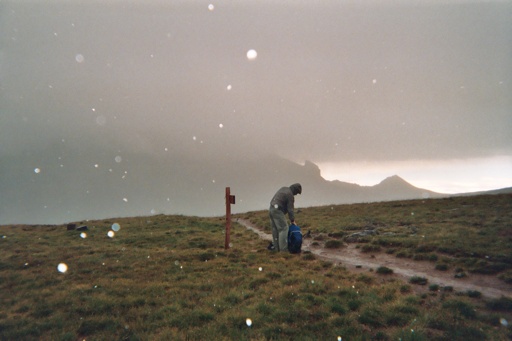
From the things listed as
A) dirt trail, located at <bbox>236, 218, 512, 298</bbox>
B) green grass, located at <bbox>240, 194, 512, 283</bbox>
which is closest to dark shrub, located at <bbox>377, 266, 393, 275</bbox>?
dirt trail, located at <bbox>236, 218, 512, 298</bbox>

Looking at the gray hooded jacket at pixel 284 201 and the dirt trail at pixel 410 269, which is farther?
the gray hooded jacket at pixel 284 201

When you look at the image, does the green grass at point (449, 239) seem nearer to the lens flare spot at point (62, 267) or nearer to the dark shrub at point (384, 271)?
the dark shrub at point (384, 271)

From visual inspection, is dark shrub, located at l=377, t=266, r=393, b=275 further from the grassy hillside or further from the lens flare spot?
the lens flare spot

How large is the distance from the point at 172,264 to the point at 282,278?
6203mm

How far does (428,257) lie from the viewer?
13.3m

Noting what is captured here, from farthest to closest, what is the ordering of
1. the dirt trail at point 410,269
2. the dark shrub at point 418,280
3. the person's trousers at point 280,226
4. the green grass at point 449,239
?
the person's trousers at point 280,226, the green grass at point 449,239, the dark shrub at point 418,280, the dirt trail at point 410,269

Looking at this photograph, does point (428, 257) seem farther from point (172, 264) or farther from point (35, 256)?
point (35, 256)

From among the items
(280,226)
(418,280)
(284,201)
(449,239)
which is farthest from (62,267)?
(449,239)

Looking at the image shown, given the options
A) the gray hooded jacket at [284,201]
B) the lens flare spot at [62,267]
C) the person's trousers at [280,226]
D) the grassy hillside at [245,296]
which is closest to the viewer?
the grassy hillside at [245,296]

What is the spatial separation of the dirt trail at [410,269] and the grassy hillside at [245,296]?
67 centimetres

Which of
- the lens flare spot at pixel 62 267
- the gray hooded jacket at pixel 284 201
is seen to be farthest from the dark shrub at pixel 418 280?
the lens flare spot at pixel 62 267

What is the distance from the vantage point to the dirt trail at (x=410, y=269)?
9492 mm

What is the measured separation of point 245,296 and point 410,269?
8.02 meters

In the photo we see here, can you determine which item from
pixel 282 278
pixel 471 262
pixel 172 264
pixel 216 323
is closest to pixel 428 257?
pixel 471 262
